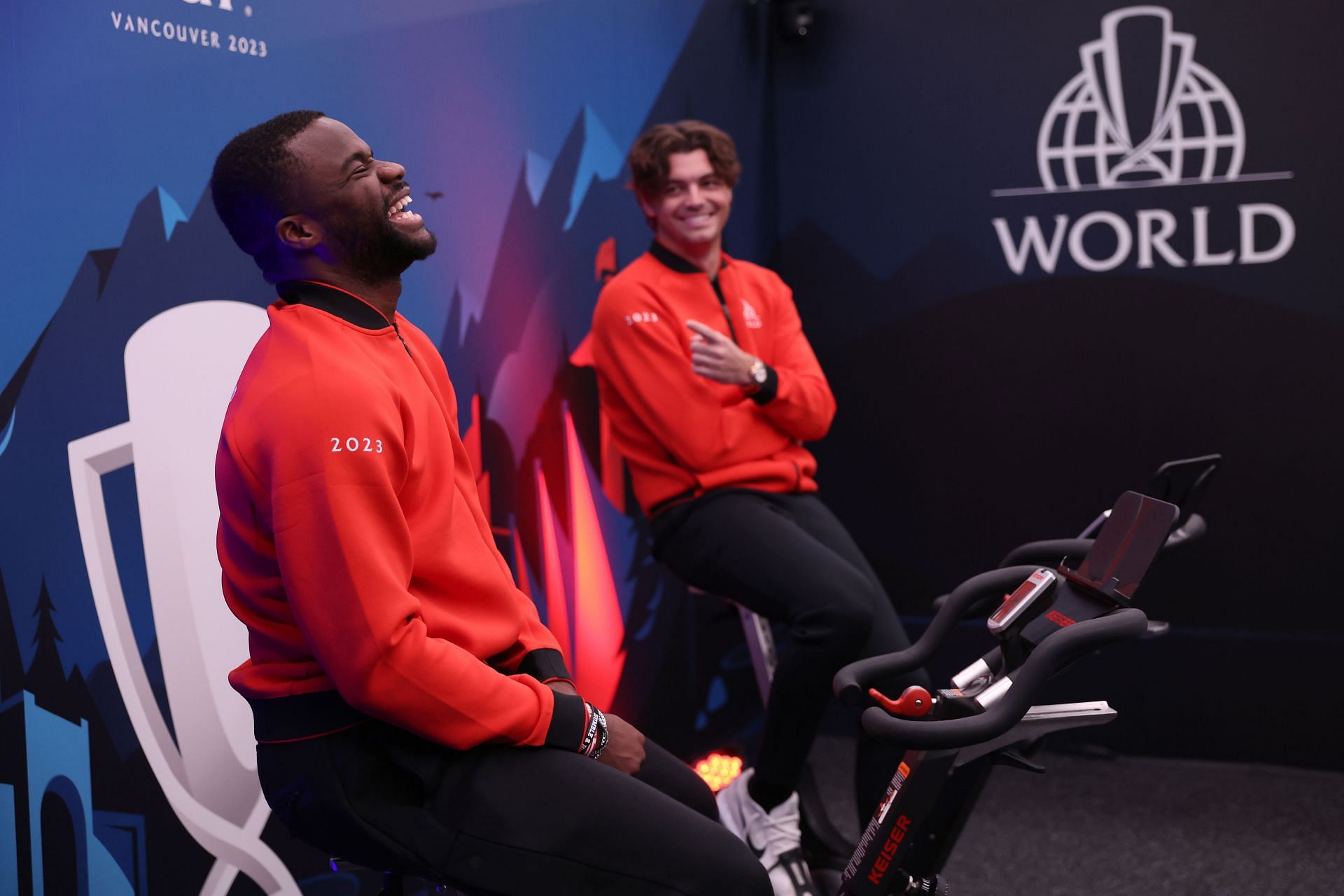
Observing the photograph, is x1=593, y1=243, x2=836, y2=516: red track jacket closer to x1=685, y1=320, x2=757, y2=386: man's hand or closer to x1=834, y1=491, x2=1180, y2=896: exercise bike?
x1=685, y1=320, x2=757, y2=386: man's hand

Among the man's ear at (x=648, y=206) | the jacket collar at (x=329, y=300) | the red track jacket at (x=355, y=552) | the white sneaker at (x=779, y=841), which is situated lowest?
the white sneaker at (x=779, y=841)

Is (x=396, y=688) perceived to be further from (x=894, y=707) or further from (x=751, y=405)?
(x=751, y=405)

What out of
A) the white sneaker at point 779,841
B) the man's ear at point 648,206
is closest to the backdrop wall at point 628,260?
the man's ear at point 648,206

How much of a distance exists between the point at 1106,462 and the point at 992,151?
981 millimetres

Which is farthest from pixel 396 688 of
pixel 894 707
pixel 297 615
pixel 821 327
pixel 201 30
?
pixel 821 327

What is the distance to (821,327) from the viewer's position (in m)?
3.96

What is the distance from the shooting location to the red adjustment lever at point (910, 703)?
1633mm

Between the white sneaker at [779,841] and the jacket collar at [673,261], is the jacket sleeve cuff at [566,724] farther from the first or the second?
the jacket collar at [673,261]

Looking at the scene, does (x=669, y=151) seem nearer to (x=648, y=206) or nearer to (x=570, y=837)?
(x=648, y=206)

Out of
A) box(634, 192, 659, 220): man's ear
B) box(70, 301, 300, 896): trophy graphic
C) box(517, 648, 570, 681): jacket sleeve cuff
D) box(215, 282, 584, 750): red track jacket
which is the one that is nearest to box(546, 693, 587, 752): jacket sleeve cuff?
box(215, 282, 584, 750): red track jacket

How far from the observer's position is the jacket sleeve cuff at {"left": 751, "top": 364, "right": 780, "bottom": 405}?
2641mm

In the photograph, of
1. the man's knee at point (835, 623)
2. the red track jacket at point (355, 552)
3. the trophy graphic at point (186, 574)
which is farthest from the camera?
the man's knee at point (835, 623)

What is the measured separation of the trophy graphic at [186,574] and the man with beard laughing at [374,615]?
1.46 feet

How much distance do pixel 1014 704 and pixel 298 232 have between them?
1.06m
